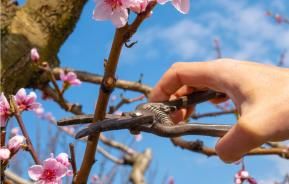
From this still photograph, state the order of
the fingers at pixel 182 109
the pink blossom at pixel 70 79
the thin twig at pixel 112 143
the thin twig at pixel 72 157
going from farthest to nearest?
the thin twig at pixel 112 143, the pink blossom at pixel 70 79, the fingers at pixel 182 109, the thin twig at pixel 72 157

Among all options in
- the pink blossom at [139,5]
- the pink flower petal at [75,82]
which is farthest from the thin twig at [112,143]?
the pink blossom at [139,5]

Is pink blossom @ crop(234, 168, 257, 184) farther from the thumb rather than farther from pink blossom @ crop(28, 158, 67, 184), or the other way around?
the thumb

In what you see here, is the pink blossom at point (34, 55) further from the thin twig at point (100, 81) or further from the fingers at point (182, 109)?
the fingers at point (182, 109)

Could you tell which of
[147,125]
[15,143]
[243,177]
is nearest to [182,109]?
[147,125]

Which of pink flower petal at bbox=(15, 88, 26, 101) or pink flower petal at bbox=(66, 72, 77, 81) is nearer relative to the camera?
pink flower petal at bbox=(15, 88, 26, 101)

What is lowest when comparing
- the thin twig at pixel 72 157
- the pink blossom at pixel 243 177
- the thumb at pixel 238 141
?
the thumb at pixel 238 141

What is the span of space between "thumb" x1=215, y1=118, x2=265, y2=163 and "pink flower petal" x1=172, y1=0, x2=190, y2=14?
0.25 meters

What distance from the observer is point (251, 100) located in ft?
2.80

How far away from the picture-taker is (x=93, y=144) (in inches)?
40.5

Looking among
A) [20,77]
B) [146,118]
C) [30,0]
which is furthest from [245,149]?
[30,0]

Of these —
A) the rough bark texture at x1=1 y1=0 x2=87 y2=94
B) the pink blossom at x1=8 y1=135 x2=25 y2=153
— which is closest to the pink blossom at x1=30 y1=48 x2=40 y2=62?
the rough bark texture at x1=1 y1=0 x2=87 y2=94

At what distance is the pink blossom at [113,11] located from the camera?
0.91 metres

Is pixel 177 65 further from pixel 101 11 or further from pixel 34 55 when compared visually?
pixel 34 55

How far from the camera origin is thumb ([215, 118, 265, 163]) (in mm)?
802
